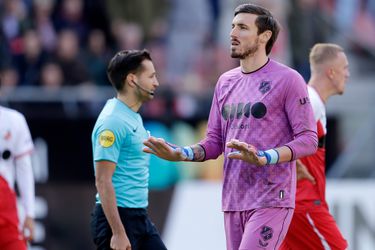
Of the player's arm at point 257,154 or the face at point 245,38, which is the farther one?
the face at point 245,38

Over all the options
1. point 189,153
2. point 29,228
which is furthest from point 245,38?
point 29,228

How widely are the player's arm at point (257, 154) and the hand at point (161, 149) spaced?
1.44ft

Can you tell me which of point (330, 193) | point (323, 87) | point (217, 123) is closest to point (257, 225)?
point (217, 123)

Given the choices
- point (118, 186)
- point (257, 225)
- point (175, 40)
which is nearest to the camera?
point (257, 225)

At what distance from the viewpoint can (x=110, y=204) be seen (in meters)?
8.66

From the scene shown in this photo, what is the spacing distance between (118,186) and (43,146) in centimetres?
751

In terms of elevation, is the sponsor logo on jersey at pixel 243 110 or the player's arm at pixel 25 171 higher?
the sponsor logo on jersey at pixel 243 110

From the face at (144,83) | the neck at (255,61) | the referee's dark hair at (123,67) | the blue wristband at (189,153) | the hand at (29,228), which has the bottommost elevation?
the hand at (29,228)

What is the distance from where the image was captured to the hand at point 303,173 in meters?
9.41

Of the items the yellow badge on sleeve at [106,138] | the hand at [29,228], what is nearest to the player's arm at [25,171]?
the hand at [29,228]

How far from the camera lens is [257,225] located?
320 inches

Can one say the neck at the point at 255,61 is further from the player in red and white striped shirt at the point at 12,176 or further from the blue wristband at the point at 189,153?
the player in red and white striped shirt at the point at 12,176

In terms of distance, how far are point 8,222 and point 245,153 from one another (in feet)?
9.40

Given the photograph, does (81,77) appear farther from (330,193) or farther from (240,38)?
(240,38)
